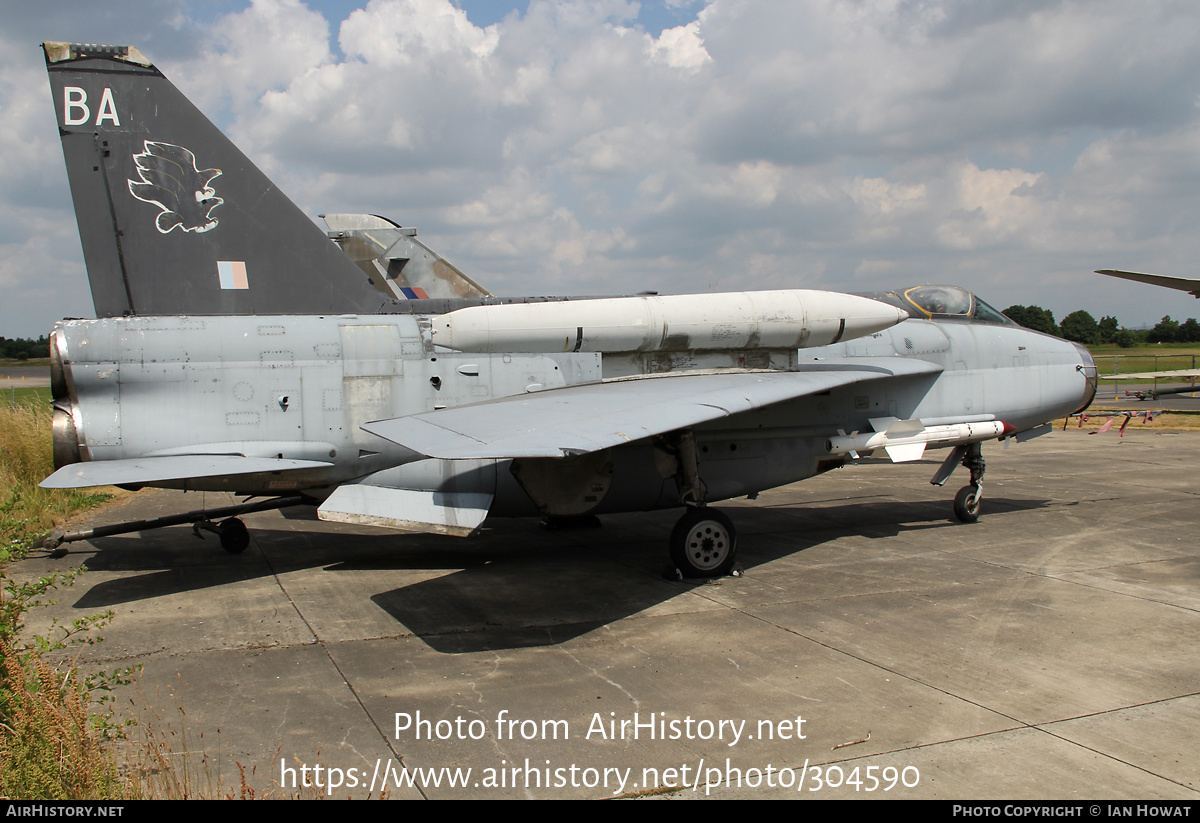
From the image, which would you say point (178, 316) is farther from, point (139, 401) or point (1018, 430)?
point (1018, 430)

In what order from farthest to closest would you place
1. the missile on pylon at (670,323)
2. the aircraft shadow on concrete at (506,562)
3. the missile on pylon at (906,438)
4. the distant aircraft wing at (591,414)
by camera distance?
1. the missile on pylon at (906,438)
2. the missile on pylon at (670,323)
3. the aircraft shadow on concrete at (506,562)
4. the distant aircraft wing at (591,414)

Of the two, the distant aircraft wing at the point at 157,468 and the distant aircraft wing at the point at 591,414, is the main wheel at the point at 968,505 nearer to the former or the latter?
the distant aircraft wing at the point at 591,414

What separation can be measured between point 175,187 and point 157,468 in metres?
3.43

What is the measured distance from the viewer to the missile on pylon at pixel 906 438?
9555mm

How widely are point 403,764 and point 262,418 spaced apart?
5.14 m

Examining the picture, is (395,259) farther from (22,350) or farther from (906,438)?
(22,350)

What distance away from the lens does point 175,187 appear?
9125 mm

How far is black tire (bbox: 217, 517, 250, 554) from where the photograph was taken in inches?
390

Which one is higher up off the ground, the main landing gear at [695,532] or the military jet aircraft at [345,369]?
Answer: the military jet aircraft at [345,369]

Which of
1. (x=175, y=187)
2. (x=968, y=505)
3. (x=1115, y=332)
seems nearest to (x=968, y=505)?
(x=968, y=505)

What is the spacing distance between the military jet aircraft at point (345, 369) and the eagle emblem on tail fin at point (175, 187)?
0.02m

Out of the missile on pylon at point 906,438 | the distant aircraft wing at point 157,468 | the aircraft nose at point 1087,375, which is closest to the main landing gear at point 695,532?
the missile on pylon at point 906,438

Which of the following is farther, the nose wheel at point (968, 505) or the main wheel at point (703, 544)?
the nose wheel at point (968, 505)
